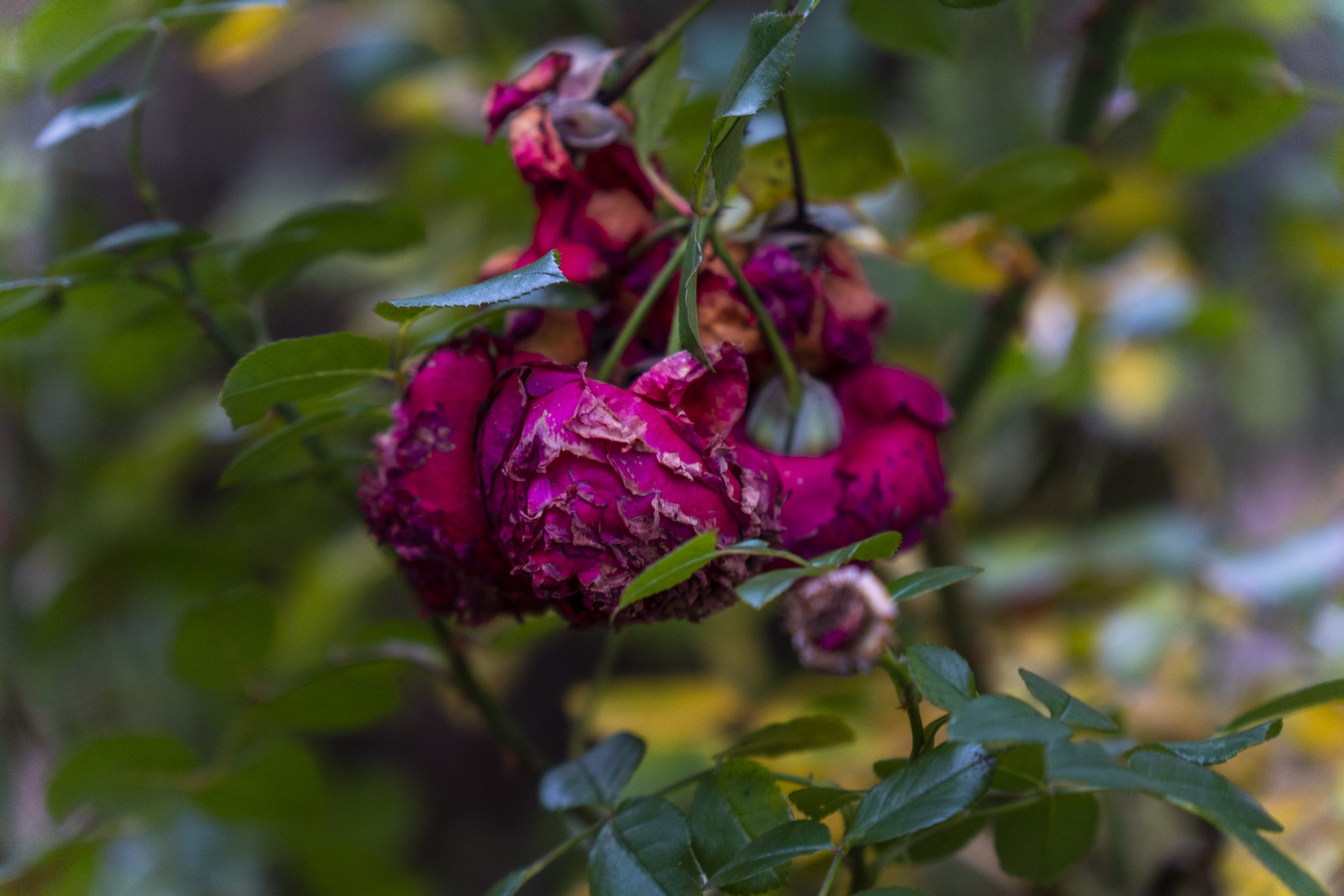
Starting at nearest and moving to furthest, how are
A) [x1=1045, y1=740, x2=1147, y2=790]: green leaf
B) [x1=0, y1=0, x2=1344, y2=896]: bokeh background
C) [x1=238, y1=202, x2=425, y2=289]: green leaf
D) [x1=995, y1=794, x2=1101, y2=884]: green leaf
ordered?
[x1=1045, y1=740, x2=1147, y2=790]: green leaf, [x1=995, y1=794, x2=1101, y2=884]: green leaf, [x1=238, y1=202, x2=425, y2=289]: green leaf, [x1=0, y1=0, x2=1344, y2=896]: bokeh background

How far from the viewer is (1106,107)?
557 mm

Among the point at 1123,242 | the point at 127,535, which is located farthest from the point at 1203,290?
the point at 127,535

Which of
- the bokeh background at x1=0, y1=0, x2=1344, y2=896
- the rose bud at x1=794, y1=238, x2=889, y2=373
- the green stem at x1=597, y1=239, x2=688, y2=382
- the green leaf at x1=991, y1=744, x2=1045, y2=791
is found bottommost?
the bokeh background at x1=0, y1=0, x2=1344, y2=896

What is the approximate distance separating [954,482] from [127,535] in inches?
29.0

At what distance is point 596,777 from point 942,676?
0.45ft

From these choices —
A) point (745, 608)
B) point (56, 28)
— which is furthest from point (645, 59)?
point (745, 608)

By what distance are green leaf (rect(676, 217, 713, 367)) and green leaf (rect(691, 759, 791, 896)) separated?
0.13m

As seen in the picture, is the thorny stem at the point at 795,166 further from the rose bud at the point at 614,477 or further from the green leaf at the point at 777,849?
the green leaf at the point at 777,849

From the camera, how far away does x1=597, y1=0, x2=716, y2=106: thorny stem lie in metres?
0.36

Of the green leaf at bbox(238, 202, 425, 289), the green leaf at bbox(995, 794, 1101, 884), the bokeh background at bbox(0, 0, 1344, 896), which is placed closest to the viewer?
the green leaf at bbox(995, 794, 1101, 884)

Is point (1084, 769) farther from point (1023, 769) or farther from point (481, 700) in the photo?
point (481, 700)

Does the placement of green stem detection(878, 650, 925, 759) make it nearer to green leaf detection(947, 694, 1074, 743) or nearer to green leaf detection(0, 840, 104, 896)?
green leaf detection(947, 694, 1074, 743)

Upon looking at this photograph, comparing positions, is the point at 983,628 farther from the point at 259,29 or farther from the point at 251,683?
the point at 259,29

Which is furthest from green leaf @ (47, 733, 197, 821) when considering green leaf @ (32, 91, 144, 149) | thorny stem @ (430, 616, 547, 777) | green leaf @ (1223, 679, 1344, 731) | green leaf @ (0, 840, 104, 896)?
green leaf @ (1223, 679, 1344, 731)
